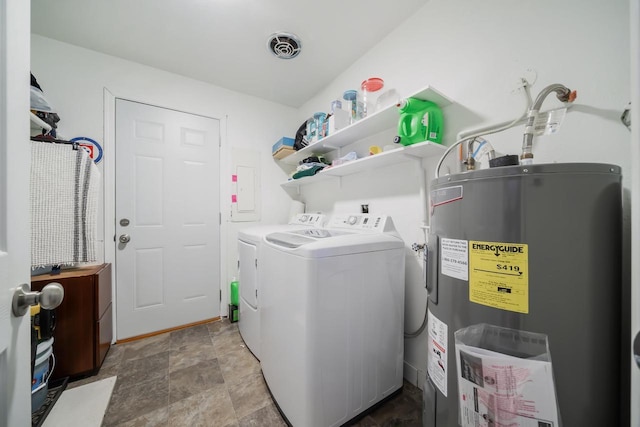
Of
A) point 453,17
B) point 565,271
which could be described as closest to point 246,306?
point 565,271

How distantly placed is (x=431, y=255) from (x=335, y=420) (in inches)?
40.3

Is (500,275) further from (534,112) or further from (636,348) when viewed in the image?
(534,112)

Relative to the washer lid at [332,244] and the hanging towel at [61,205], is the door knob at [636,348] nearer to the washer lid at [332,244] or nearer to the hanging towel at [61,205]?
the washer lid at [332,244]

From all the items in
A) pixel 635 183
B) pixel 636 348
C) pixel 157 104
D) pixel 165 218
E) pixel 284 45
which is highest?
pixel 284 45

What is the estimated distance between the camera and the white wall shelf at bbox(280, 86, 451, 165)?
50.7 inches

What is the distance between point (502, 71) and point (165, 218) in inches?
113

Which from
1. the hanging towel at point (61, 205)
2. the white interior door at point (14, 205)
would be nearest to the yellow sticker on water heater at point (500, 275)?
the white interior door at point (14, 205)

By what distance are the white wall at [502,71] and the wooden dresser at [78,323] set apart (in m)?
2.21

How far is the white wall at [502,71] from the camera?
0.85 m

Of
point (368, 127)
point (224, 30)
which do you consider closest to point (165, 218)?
point (224, 30)

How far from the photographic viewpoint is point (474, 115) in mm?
1234

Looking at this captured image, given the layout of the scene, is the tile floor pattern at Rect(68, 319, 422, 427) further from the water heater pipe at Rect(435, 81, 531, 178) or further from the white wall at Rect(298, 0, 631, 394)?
the water heater pipe at Rect(435, 81, 531, 178)

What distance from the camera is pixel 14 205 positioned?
1.74 feet

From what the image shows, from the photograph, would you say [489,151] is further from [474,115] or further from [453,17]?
[453,17]
